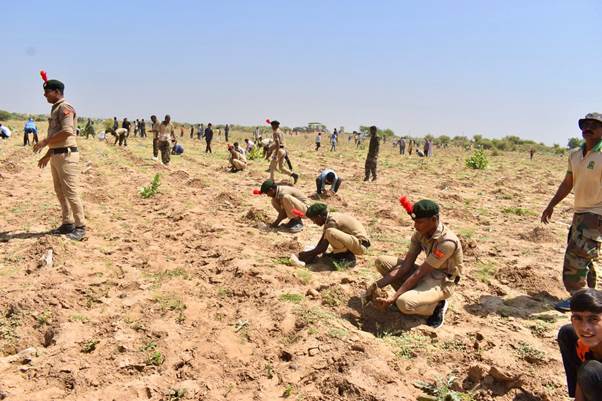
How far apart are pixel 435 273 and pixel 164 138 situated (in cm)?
1042

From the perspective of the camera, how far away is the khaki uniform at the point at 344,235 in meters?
4.80

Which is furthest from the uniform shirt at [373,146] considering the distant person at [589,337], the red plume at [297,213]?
the distant person at [589,337]

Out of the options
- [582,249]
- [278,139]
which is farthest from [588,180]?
[278,139]

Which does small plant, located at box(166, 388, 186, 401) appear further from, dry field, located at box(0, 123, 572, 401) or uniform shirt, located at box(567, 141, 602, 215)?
uniform shirt, located at box(567, 141, 602, 215)

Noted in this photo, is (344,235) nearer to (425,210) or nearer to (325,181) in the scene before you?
(425,210)

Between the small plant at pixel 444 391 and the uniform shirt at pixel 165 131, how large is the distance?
11.1 metres

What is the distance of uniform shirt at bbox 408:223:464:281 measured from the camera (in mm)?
3586

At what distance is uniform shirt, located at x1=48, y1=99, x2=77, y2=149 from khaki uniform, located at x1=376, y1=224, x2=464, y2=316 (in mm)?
3760

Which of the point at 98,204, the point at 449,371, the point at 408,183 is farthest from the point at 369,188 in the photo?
the point at 449,371

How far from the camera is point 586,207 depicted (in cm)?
384

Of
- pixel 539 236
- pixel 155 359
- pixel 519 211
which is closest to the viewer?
pixel 155 359

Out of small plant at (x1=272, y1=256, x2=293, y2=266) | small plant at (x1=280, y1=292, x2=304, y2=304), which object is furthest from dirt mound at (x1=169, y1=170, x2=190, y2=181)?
small plant at (x1=280, y1=292, x2=304, y2=304)

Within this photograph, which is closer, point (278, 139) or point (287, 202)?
point (287, 202)

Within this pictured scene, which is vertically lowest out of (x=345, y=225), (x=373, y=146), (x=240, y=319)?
(x=240, y=319)
